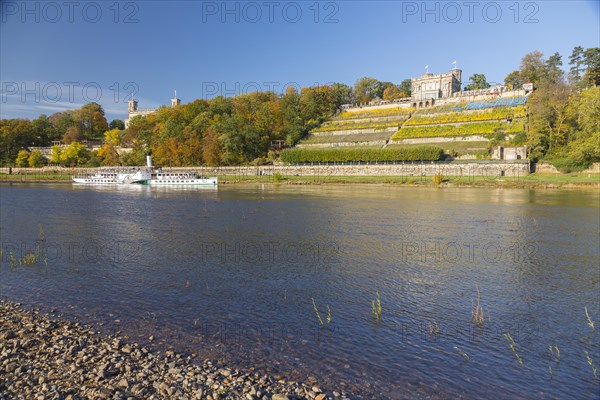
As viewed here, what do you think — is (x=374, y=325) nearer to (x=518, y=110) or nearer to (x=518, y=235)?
(x=518, y=235)

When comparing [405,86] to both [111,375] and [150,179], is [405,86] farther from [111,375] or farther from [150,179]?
[111,375]

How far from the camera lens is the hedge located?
61.9 metres

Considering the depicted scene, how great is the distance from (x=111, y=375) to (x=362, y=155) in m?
63.3

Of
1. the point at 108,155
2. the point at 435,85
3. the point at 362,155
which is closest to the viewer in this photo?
the point at 362,155

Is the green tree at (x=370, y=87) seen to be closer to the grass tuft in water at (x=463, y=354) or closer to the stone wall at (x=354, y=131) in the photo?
the stone wall at (x=354, y=131)

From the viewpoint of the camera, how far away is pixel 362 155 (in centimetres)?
6775

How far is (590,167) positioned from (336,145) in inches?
1608

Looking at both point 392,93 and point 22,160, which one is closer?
point 22,160

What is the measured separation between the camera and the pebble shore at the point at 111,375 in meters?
6.20

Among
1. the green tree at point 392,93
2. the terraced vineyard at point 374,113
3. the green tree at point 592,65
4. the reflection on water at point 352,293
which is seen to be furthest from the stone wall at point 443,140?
the green tree at point 392,93

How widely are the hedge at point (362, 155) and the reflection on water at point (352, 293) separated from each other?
3821 centimetres

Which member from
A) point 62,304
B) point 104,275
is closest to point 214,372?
point 62,304

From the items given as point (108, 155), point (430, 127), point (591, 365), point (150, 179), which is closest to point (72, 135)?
point (108, 155)

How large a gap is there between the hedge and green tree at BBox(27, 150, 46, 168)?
69.3m
